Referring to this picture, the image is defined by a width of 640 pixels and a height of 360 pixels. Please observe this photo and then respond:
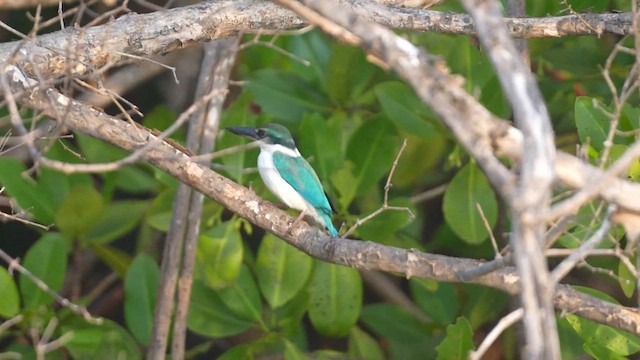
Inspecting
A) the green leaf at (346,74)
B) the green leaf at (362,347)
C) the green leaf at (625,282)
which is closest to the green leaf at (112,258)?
the green leaf at (362,347)

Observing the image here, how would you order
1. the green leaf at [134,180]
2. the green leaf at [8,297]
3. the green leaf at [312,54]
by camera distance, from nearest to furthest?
the green leaf at [8,297], the green leaf at [312,54], the green leaf at [134,180]

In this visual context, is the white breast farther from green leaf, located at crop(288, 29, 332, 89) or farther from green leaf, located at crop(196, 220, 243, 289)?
green leaf, located at crop(288, 29, 332, 89)

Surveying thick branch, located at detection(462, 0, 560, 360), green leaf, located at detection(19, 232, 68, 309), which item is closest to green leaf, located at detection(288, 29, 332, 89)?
green leaf, located at detection(19, 232, 68, 309)

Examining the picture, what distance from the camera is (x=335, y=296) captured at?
4.00 m

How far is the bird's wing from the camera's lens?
4070mm

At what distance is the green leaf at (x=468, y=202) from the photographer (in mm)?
3990

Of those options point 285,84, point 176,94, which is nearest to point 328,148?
point 285,84

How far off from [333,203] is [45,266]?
113cm

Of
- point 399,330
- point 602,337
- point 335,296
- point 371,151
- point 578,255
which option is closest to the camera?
point 578,255

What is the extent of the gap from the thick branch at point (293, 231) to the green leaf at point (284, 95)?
1.29m

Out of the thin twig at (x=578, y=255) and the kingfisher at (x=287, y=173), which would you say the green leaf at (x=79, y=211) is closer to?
the kingfisher at (x=287, y=173)

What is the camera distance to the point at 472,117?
186 centimetres

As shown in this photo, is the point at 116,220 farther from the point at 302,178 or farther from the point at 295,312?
the point at 295,312

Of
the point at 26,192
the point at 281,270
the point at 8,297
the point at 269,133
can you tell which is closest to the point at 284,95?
the point at 269,133
